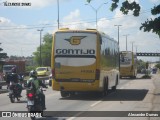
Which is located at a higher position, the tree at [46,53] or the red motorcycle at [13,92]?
the tree at [46,53]

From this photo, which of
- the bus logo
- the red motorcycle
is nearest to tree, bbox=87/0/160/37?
the bus logo

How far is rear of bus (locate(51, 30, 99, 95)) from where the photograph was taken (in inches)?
874

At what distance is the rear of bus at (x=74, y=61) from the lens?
72.8ft

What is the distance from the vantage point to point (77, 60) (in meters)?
22.3

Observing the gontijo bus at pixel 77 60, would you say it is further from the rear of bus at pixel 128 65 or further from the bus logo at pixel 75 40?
the rear of bus at pixel 128 65

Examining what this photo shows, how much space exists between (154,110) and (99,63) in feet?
20.9

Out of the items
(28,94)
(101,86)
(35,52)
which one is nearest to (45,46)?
(35,52)

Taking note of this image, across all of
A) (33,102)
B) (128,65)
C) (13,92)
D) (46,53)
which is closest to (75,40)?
(13,92)

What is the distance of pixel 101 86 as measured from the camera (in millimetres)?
22953

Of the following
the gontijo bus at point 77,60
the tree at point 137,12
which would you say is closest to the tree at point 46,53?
the gontijo bus at point 77,60

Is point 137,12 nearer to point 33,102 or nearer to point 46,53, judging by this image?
point 33,102

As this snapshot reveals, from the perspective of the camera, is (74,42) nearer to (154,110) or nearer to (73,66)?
(73,66)

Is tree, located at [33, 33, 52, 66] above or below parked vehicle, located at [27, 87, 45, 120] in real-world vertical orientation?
above

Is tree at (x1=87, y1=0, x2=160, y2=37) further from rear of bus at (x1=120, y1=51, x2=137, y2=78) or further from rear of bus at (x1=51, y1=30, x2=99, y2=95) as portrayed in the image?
rear of bus at (x1=120, y1=51, x2=137, y2=78)
